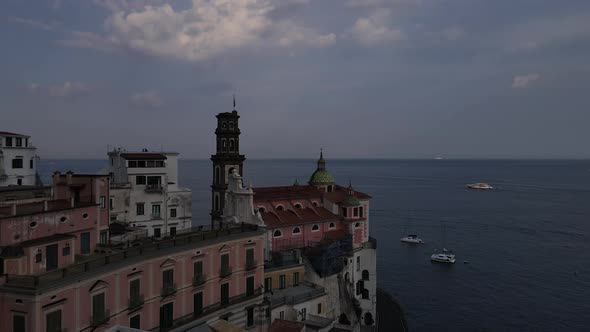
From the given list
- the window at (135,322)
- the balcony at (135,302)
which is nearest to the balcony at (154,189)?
the balcony at (135,302)

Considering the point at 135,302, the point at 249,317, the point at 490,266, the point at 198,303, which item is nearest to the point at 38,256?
the point at 135,302

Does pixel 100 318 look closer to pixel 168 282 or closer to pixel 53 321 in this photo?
pixel 53 321

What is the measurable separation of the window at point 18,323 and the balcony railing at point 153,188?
2816 cm

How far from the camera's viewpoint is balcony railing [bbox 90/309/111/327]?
2491 centimetres

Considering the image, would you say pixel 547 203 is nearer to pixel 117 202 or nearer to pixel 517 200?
pixel 517 200

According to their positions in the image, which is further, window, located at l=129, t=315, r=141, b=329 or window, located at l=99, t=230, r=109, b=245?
window, located at l=99, t=230, r=109, b=245

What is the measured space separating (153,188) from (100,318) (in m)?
25.8

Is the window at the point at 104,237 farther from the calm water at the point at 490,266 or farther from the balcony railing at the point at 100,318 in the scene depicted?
the calm water at the point at 490,266

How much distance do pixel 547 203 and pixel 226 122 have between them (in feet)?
453

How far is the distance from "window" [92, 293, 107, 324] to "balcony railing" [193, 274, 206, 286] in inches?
305

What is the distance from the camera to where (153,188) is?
49.9 metres

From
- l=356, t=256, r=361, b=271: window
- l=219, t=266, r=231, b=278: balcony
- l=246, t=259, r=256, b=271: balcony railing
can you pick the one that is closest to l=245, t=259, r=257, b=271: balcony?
l=246, t=259, r=256, b=271: balcony railing

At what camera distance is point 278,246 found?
1992 inches

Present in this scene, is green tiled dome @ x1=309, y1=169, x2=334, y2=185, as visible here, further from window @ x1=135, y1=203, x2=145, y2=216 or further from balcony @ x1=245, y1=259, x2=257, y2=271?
balcony @ x1=245, y1=259, x2=257, y2=271
